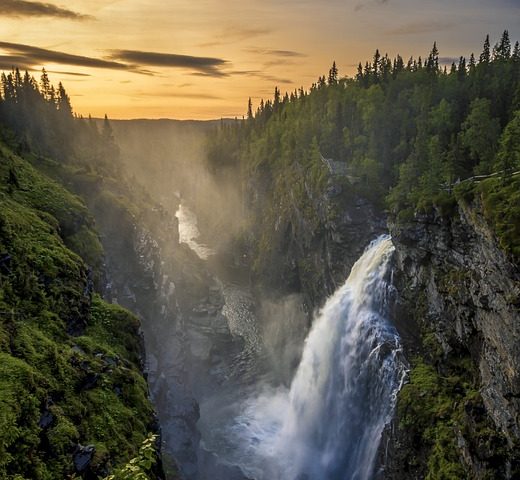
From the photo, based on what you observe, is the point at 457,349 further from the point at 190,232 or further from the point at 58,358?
the point at 190,232

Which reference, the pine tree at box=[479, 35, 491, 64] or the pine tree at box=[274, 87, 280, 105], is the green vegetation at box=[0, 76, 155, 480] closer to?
the pine tree at box=[479, 35, 491, 64]

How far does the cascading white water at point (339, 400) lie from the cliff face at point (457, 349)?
337cm

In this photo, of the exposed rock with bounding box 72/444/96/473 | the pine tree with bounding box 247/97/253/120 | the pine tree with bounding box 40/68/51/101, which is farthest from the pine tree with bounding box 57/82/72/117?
the exposed rock with bounding box 72/444/96/473

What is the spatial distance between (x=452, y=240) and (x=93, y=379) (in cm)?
2818

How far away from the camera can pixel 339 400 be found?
48656 millimetres

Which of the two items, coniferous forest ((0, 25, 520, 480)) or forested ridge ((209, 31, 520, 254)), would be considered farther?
forested ridge ((209, 31, 520, 254))

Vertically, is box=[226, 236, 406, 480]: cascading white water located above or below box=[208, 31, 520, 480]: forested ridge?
below

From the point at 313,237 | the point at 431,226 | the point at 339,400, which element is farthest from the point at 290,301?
the point at 431,226

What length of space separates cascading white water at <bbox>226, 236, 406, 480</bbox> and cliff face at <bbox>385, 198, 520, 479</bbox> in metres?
3.37

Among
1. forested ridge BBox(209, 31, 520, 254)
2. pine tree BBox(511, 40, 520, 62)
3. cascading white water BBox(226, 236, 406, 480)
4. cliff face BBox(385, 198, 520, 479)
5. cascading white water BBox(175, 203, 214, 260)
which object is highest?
pine tree BBox(511, 40, 520, 62)

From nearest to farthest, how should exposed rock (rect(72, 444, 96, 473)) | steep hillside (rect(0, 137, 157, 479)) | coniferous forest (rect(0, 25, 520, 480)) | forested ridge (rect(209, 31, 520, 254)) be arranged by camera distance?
steep hillside (rect(0, 137, 157, 479))
exposed rock (rect(72, 444, 96, 473))
coniferous forest (rect(0, 25, 520, 480))
forested ridge (rect(209, 31, 520, 254))

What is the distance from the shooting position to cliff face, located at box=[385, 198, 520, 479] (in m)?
27.9

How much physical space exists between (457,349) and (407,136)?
134ft

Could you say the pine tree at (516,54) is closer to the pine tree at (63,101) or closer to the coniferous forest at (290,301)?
the coniferous forest at (290,301)
